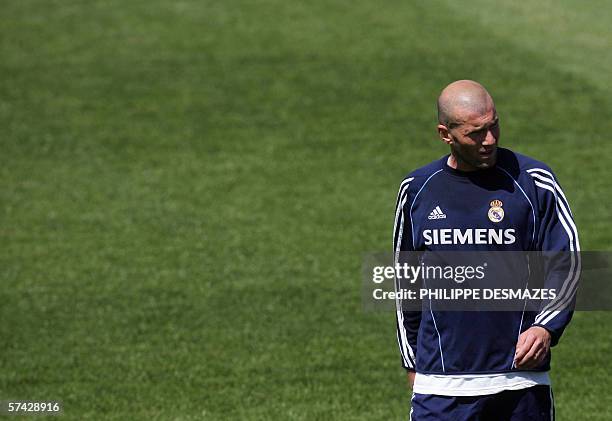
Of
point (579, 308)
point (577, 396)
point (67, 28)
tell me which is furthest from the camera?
point (67, 28)

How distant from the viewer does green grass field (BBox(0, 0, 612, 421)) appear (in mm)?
8203

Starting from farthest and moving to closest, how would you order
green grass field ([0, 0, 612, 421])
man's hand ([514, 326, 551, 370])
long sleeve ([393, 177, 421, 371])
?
1. green grass field ([0, 0, 612, 421])
2. long sleeve ([393, 177, 421, 371])
3. man's hand ([514, 326, 551, 370])

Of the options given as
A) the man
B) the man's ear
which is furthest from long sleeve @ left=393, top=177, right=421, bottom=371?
the man's ear

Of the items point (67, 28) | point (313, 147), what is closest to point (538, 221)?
point (313, 147)

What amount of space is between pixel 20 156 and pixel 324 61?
206 inches

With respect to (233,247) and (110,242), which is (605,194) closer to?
(233,247)

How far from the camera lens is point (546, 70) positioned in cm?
1582

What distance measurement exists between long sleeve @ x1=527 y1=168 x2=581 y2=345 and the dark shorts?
0.91 ft

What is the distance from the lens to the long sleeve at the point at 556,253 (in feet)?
15.1

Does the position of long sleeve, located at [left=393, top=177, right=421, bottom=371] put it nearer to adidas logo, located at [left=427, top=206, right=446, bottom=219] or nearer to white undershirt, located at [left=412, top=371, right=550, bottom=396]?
adidas logo, located at [left=427, top=206, right=446, bottom=219]

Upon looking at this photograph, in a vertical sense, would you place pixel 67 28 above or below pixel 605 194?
above

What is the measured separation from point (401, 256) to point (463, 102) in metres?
0.84

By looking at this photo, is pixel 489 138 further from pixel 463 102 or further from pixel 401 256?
pixel 401 256

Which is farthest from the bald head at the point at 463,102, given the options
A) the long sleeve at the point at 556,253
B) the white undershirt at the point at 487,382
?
the white undershirt at the point at 487,382
